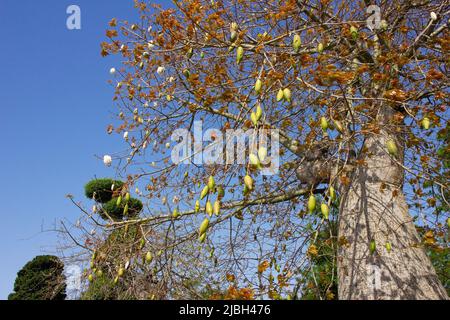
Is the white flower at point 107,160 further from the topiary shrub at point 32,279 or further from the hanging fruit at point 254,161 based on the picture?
the topiary shrub at point 32,279

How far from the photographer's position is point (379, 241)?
3.29 meters

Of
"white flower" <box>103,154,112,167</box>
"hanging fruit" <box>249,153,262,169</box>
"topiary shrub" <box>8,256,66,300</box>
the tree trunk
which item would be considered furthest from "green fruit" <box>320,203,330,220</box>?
"topiary shrub" <box>8,256,66,300</box>

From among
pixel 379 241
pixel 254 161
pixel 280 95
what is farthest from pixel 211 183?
pixel 379 241

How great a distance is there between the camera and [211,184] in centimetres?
201

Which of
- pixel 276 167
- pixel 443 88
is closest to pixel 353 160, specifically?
pixel 276 167

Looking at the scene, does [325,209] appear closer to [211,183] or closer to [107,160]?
[211,183]

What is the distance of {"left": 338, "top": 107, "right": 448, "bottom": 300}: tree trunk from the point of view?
3043 millimetres

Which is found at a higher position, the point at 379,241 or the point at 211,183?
the point at 211,183

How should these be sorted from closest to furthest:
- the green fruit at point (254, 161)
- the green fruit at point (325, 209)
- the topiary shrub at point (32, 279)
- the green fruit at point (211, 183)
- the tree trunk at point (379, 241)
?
1. the green fruit at point (254, 161)
2. the green fruit at point (211, 183)
3. the green fruit at point (325, 209)
4. the tree trunk at point (379, 241)
5. the topiary shrub at point (32, 279)

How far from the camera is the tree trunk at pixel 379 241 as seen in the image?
3.04 m

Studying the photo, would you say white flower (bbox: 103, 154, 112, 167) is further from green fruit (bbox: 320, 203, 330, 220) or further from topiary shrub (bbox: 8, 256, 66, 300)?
topiary shrub (bbox: 8, 256, 66, 300)

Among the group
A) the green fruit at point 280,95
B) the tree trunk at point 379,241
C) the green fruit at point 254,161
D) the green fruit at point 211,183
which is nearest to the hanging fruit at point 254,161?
the green fruit at point 254,161
